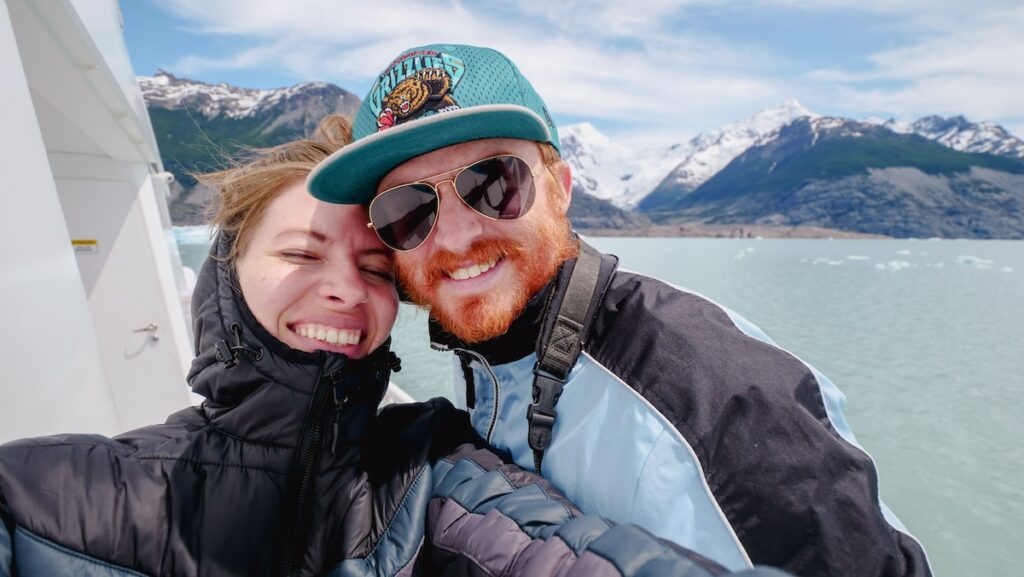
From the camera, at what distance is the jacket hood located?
1.25m

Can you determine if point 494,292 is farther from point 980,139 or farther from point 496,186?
point 980,139

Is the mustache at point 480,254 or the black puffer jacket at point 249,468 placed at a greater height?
the mustache at point 480,254

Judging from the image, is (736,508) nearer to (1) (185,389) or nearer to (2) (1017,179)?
(1) (185,389)

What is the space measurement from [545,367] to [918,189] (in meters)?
152

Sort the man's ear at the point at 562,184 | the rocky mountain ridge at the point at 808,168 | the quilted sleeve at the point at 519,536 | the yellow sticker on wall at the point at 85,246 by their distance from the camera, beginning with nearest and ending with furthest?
1. the quilted sleeve at the point at 519,536
2. the man's ear at the point at 562,184
3. the yellow sticker on wall at the point at 85,246
4. the rocky mountain ridge at the point at 808,168

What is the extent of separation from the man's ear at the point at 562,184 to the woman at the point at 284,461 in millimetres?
559

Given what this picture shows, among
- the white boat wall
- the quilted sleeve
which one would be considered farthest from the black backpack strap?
the white boat wall

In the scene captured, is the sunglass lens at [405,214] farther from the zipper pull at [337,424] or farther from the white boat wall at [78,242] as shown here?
the white boat wall at [78,242]

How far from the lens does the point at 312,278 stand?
1.32 metres

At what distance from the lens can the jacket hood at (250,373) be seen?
4.11 feet

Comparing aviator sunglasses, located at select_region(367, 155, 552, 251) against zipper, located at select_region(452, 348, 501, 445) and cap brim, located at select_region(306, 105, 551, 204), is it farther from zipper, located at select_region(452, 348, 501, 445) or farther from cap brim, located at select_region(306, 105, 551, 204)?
zipper, located at select_region(452, 348, 501, 445)

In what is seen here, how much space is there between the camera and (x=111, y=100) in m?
3.05

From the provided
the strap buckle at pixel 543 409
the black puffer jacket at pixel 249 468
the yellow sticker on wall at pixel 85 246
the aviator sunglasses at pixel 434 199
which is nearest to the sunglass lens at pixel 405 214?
the aviator sunglasses at pixel 434 199

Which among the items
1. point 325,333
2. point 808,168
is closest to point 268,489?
point 325,333
